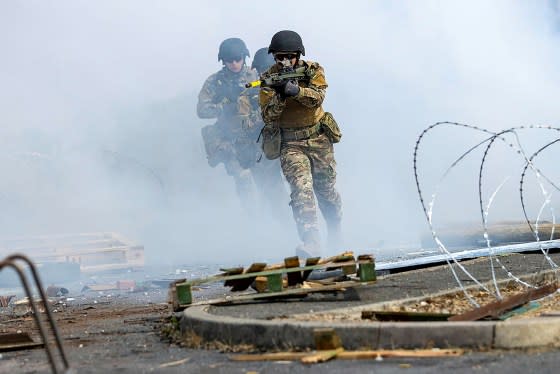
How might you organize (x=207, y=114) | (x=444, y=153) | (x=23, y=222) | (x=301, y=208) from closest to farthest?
1. (x=301, y=208)
2. (x=207, y=114)
3. (x=23, y=222)
4. (x=444, y=153)

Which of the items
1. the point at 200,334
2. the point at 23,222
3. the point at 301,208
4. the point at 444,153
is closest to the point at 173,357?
the point at 200,334

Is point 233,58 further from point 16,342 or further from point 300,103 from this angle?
point 16,342

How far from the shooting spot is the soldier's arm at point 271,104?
13.9 meters

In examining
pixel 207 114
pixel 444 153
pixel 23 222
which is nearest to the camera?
pixel 207 114

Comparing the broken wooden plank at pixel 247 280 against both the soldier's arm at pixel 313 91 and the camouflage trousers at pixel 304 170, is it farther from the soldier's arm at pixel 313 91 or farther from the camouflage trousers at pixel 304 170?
the camouflage trousers at pixel 304 170

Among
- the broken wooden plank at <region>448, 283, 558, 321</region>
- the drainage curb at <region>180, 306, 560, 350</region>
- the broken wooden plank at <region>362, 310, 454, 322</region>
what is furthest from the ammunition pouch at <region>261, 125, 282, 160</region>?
the drainage curb at <region>180, 306, 560, 350</region>

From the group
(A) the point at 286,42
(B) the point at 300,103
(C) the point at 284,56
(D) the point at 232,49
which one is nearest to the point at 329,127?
(B) the point at 300,103

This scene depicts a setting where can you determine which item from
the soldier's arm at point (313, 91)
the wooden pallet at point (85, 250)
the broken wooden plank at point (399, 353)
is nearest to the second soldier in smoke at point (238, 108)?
the wooden pallet at point (85, 250)

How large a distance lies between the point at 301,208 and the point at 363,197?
12.6m

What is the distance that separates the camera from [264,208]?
68.4ft

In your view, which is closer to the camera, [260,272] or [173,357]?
[173,357]

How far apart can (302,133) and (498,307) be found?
25.5 feet

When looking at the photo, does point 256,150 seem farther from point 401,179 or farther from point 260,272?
point 260,272

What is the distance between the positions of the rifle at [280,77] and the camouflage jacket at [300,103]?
93 millimetres
